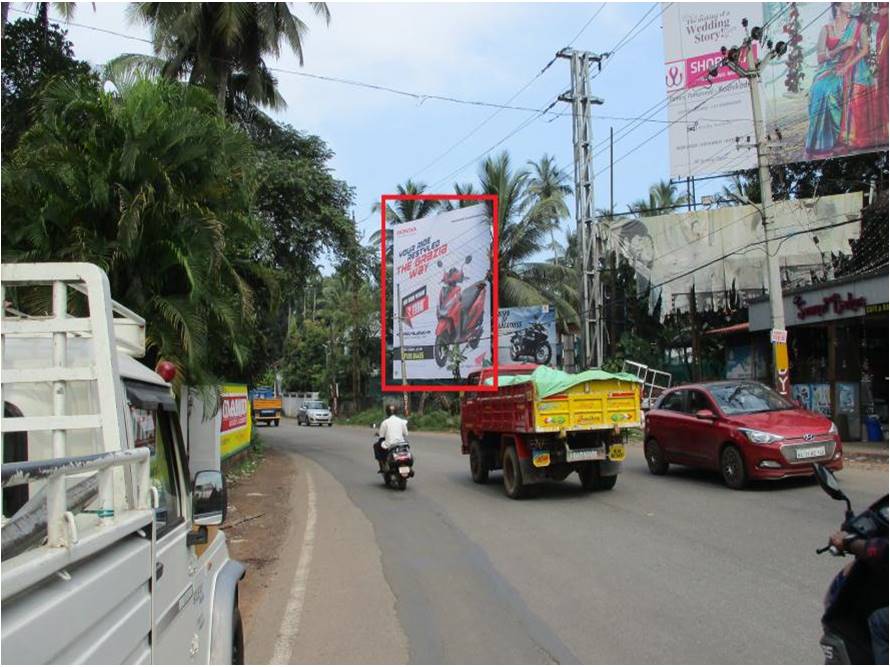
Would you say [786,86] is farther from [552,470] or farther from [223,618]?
[223,618]

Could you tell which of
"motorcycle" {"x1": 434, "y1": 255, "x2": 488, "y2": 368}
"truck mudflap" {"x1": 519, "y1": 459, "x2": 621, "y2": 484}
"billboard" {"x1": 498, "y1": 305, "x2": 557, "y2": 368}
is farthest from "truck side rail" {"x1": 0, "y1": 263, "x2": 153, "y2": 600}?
"motorcycle" {"x1": 434, "y1": 255, "x2": 488, "y2": 368}

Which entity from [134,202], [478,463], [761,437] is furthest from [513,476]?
[134,202]

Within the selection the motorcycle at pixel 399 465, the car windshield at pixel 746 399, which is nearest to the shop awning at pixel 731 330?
the car windshield at pixel 746 399

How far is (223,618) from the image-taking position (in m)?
3.72

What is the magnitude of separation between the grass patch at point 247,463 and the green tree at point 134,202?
6.07m

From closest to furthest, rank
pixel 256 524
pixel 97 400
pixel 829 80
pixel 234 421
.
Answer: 1. pixel 97 400
2. pixel 256 524
3. pixel 234 421
4. pixel 829 80

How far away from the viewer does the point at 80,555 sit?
1.96 m

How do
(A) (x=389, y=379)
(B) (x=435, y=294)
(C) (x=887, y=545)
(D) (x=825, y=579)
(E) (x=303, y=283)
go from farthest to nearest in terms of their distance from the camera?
(A) (x=389, y=379), (B) (x=435, y=294), (E) (x=303, y=283), (D) (x=825, y=579), (C) (x=887, y=545)

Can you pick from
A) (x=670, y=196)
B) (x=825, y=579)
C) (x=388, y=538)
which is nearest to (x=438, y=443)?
(x=388, y=538)

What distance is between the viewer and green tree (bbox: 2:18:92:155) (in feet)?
50.4

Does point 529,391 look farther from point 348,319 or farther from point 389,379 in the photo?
point 348,319

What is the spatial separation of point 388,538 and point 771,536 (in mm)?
4308

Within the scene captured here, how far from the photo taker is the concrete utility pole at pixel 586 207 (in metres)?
22.8

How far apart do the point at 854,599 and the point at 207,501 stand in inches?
114
